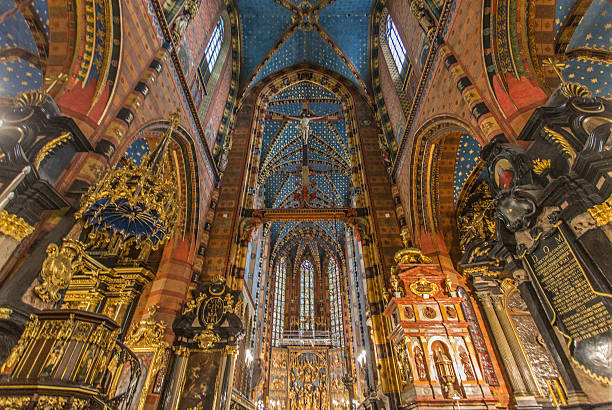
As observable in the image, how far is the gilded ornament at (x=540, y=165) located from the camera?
14.5 feet

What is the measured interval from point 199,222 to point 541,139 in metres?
9.55

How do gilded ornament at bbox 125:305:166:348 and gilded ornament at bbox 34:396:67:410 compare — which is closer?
gilded ornament at bbox 34:396:67:410

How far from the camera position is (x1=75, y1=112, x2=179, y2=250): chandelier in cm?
470

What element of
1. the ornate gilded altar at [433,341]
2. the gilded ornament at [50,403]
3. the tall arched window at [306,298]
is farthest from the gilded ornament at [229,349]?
the tall arched window at [306,298]

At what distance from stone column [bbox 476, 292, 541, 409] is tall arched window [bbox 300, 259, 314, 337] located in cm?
1820

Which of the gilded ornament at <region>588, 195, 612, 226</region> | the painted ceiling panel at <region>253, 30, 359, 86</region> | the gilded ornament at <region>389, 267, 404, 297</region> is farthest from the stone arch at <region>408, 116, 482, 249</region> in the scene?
the painted ceiling panel at <region>253, 30, 359, 86</region>

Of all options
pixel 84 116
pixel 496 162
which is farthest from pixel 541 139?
pixel 84 116

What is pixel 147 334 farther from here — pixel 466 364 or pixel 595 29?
pixel 595 29

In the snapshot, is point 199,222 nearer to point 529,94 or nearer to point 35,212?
point 35,212

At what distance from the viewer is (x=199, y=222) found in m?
10.2

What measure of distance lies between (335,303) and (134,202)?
79.3ft

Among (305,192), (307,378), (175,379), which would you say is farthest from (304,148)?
(307,378)

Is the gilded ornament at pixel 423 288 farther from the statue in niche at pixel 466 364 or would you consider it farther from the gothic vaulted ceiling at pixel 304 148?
the gothic vaulted ceiling at pixel 304 148

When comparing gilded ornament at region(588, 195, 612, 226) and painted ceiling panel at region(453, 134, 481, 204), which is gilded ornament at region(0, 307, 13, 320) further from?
painted ceiling panel at region(453, 134, 481, 204)
